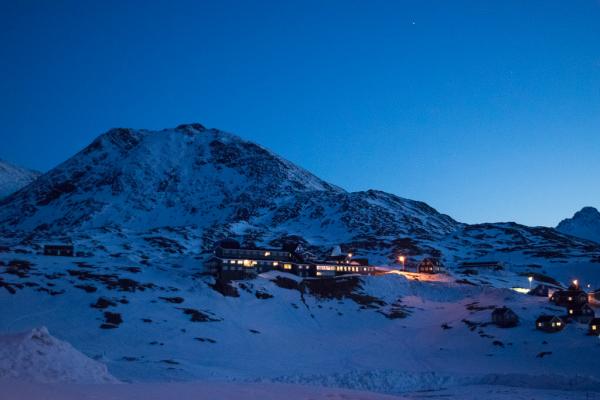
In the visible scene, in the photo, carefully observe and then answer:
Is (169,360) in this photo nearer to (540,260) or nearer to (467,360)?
(467,360)

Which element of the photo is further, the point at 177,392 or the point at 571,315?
the point at 571,315

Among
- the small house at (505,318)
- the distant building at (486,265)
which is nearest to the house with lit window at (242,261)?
the small house at (505,318)

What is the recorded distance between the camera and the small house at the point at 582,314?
260 feet

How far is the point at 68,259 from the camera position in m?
102

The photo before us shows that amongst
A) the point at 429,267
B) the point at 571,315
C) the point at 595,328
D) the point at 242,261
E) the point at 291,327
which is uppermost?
the point at 429,267

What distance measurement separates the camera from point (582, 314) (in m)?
79.9

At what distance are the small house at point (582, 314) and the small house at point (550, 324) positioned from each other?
7.13 meters

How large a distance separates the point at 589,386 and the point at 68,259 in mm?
85934

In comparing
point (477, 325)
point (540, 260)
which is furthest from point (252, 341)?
point (540, 260)

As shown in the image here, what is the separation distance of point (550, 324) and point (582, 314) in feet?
35.1

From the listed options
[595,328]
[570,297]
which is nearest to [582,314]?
[570,297]

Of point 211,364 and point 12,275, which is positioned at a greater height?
point 12,275

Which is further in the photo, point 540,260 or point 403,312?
point 540,260

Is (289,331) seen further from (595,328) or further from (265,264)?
(595,328)
